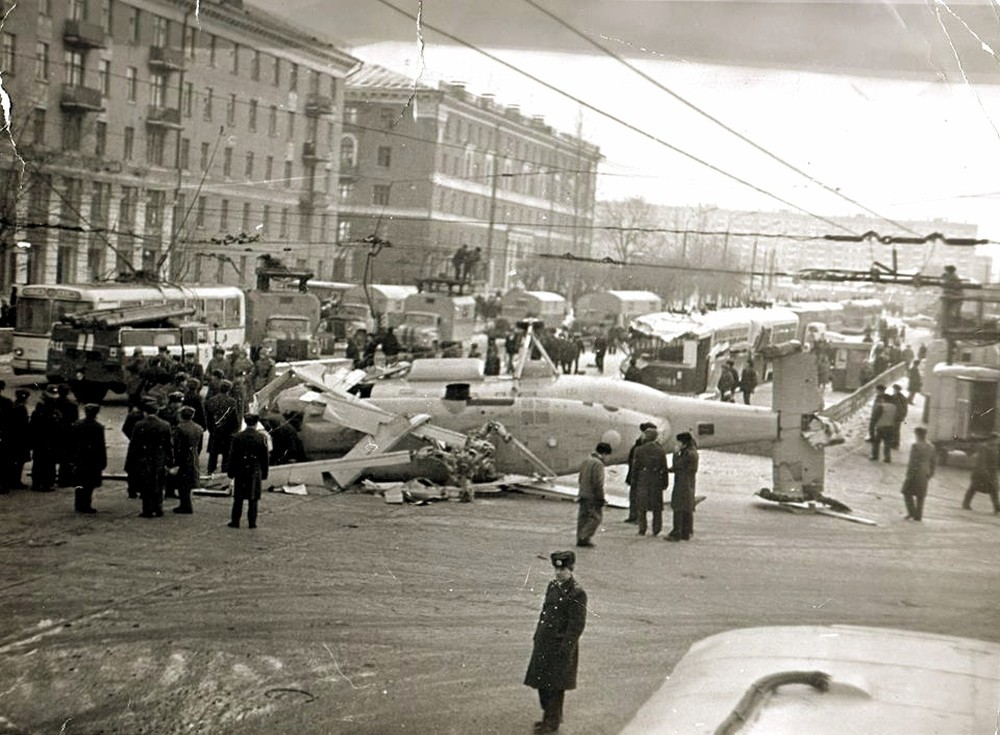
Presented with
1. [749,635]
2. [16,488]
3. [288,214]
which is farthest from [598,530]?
[16,488]

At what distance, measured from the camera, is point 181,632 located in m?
5.83

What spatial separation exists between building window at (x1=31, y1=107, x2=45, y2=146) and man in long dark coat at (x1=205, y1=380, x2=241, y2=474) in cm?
293

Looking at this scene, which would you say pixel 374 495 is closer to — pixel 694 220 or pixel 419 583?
pixel 419 583

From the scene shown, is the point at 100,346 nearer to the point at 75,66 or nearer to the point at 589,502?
the point at 75,66

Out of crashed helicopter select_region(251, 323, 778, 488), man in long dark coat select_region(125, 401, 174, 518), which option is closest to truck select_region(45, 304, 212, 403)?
crashed helicopter select_region(251, 323, 778, 488)

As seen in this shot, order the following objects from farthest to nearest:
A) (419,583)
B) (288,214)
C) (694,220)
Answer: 1. (288,214)
2. (694,220)
3. (419,583)

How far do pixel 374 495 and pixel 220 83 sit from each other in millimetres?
3736

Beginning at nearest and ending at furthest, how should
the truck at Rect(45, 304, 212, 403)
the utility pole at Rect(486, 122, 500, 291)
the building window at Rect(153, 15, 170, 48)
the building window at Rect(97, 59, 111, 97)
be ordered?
the utility pole at Rect(486, 122, 500, 291) < the building window at Rect(153, 15, 170, 48) < the building window at Rect(97, 59, 111, 97) < the truck at Rect(45, 304, 212, 403)

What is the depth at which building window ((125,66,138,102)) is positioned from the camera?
8031 mm

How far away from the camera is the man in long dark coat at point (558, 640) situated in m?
4.88

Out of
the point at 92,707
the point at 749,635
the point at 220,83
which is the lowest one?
the point at 92,707

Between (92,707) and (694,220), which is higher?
(694,220)

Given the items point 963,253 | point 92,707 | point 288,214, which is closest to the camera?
point 92,707

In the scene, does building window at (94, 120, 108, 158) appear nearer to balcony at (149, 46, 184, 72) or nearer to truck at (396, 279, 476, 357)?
balcony at (149, 46, 184, 72)
